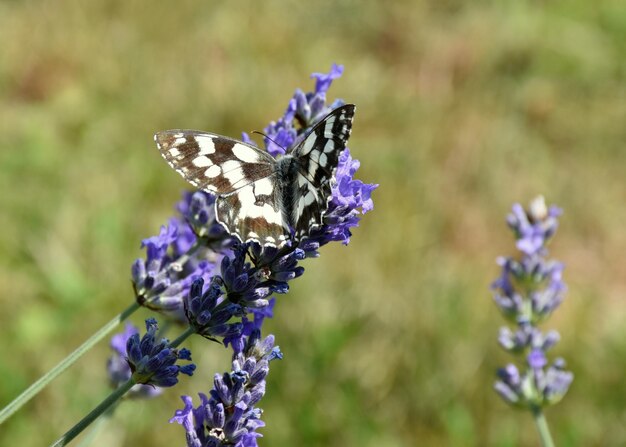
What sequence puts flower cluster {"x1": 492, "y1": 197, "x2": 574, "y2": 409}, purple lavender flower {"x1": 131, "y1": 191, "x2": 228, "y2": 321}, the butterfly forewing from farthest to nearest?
flower cluster {"x1": 492, "y1": 197, "x2": 574, "y2": 409} < purple lavender flower {"x1": 131, "y1": 191, "x2": 228, "y2": 321} < the butterfly forewing

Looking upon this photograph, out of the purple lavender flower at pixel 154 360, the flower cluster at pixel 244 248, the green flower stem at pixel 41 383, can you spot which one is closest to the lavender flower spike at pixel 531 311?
the flower cluster at pixel 244 248

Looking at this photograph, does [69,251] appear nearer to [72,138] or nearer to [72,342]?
[72,342]

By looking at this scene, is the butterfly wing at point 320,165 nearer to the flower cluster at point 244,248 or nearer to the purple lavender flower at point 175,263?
the flower cluster at point 244,248

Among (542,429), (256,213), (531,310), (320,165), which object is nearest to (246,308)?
(256,213)

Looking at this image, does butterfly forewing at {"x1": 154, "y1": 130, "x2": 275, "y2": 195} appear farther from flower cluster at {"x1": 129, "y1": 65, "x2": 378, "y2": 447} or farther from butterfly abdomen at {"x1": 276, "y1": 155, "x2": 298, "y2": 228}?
flower cluster at {"x1": 129, "y1": 65, "x2": 378, "y2": 447}

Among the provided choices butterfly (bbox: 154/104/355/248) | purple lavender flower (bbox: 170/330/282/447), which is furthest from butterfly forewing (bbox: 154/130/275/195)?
purple lavender flower (bbox: 170/330/282/447)

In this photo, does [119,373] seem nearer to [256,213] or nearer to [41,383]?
[41,383]
